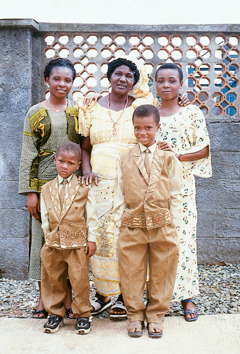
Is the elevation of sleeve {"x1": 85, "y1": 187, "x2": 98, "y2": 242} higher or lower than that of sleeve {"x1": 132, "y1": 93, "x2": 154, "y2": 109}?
lower

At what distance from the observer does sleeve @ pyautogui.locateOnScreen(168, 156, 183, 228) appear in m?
2.86

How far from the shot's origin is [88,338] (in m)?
2.80

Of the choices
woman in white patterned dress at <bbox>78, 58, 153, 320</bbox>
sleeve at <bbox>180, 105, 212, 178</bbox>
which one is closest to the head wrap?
woman in white patterned dress at <bbox>78, 58, 153, 320</bbox>

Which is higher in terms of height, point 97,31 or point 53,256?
point 97,31

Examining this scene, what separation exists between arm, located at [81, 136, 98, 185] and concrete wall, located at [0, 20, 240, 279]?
4.56ft

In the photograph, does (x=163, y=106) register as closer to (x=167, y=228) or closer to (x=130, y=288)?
(x=167, y=228)

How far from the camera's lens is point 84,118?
10.4 feet

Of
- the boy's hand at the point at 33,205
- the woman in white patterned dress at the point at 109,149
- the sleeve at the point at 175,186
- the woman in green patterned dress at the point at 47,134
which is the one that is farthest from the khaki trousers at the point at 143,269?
the boy's hand at the point at 33,205

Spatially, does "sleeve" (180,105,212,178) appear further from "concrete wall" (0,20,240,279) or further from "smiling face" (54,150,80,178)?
"concrete wall" (0,20,240,279)

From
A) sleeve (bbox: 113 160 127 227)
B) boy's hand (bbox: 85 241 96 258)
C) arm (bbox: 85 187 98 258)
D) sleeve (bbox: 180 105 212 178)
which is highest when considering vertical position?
sleeve (bbox: 180 105 212 178)

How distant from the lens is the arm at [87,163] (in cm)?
305

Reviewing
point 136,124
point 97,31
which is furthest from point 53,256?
point 97,31

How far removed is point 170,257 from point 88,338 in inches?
31.1

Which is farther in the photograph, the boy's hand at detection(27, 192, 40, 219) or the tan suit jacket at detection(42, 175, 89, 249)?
the boy's hand at detection(27, 192, 40, 219)
